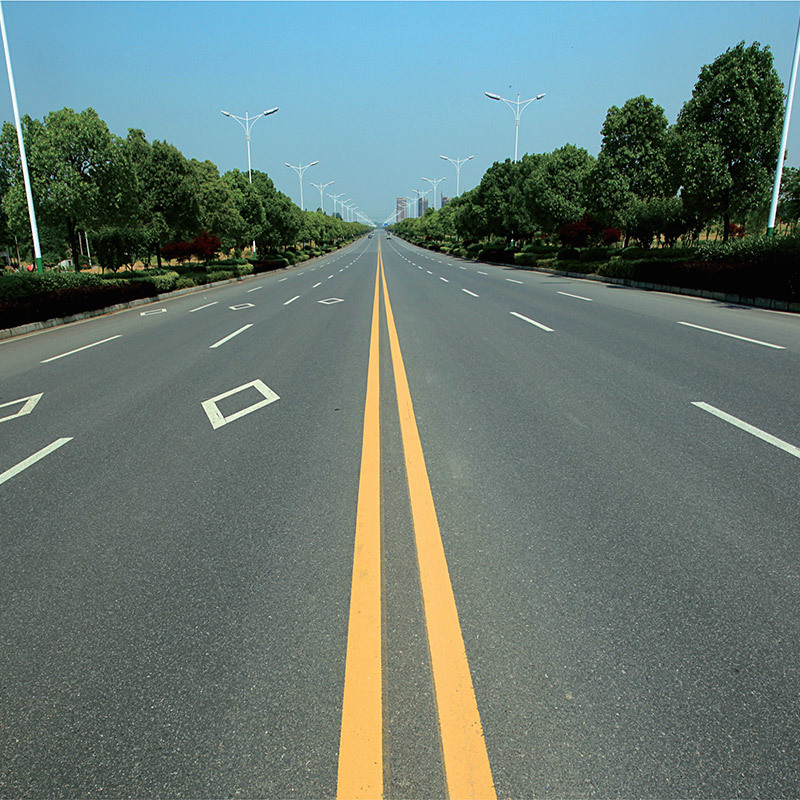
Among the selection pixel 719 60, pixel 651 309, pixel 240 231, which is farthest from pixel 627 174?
pixel 240 231

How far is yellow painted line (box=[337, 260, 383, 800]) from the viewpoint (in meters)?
1.97

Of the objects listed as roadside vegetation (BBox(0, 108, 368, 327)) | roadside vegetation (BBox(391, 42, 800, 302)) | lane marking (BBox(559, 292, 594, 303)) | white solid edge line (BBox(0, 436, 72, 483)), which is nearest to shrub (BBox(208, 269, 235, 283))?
roadside vegetation (BBox(0, 108, 368, 327))

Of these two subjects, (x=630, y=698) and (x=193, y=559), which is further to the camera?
(x=193, y=559)

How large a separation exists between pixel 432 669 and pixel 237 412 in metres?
4.55

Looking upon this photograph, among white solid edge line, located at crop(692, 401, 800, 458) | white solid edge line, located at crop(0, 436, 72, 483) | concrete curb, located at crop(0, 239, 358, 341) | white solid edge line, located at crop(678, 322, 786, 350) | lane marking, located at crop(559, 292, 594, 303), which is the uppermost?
lane marking, located at crop(559, 292, 594, 303)

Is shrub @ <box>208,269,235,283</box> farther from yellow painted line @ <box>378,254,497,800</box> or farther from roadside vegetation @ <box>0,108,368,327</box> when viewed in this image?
yellow painted line @ <box>378,254,497,800</box>

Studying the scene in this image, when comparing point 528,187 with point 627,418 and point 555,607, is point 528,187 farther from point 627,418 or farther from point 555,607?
point 555,607

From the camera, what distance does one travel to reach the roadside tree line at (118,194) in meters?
22.1

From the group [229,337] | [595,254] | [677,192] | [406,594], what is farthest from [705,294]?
[406,594]

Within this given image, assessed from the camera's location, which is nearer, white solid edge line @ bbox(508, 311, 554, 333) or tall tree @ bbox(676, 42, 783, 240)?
white solid edge line @ bbox(508, 311, 554, 333)

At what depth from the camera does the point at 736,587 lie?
298cm

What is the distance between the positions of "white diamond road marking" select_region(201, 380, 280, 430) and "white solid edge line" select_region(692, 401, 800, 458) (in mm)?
4777

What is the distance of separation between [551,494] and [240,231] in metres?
46.4

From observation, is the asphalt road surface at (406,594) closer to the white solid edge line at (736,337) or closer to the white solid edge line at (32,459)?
the white solid edge line at (32,459)
